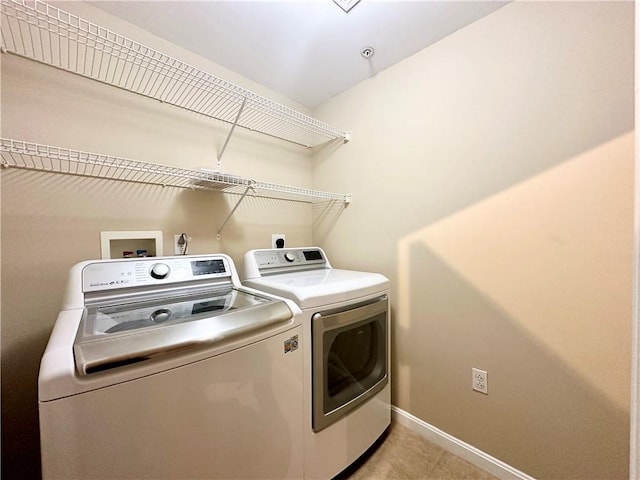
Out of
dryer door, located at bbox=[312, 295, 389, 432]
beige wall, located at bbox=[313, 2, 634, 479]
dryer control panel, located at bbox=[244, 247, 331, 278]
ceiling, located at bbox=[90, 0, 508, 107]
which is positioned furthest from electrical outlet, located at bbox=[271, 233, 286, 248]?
ceiling, located at bbox=[90, 0, 508, 107]

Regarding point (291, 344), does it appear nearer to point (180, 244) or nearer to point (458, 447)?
point (180, 244)

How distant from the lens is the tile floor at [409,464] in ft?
4.19

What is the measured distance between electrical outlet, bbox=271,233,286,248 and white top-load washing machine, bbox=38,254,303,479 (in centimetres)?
82

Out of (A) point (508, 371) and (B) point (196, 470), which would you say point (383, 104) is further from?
(B) point (196, 470)

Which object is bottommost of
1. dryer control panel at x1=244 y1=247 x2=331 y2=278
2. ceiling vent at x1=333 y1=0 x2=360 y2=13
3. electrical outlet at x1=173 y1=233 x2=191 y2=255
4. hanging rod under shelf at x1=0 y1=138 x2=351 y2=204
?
dryer control panel at x1=244 y1=247 x2=331 y2=278

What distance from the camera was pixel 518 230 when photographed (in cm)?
123

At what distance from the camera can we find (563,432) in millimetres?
1108

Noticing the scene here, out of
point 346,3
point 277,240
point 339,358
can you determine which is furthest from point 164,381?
point 346,3

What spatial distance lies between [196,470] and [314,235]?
173cm

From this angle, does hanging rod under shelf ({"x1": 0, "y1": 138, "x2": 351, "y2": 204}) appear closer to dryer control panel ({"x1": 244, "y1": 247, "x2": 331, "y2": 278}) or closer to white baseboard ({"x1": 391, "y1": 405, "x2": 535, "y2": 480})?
dryer control panel ({"x1": 244, "y1": 247, "x2": 331, "y2": 278})

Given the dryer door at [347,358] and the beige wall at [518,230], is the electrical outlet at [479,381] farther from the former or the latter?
the dryer door at [347,358]

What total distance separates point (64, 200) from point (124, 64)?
0.77 metres

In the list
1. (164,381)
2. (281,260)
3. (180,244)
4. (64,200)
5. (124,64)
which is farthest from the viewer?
(281,260)

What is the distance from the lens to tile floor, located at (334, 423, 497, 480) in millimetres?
1278
